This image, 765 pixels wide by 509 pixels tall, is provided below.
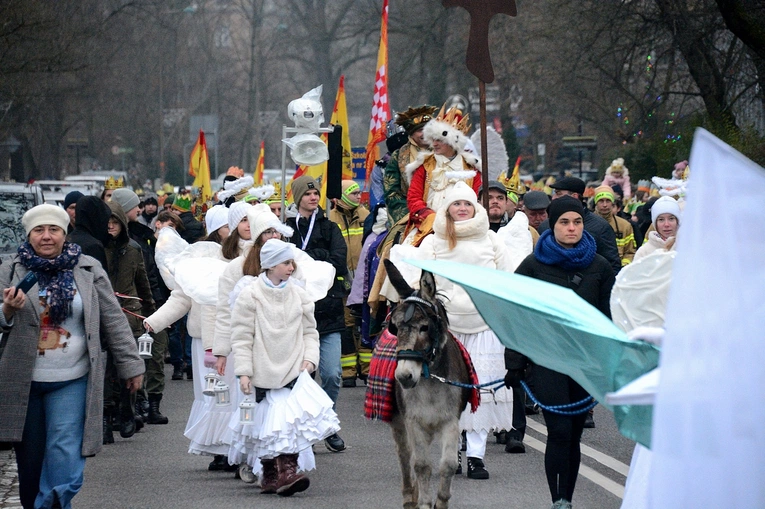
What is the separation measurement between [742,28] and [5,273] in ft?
39.1

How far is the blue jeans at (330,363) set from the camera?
33.7ft

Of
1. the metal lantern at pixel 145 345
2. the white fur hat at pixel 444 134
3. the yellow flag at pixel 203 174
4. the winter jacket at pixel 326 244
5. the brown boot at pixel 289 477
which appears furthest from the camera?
the yellow flag at pixel 203 174

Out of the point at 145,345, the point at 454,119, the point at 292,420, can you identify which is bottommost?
the point at 292,420

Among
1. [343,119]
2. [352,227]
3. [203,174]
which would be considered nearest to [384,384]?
[352,227]

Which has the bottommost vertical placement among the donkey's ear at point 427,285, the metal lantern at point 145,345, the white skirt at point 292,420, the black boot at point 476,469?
the black boot at point 476,469

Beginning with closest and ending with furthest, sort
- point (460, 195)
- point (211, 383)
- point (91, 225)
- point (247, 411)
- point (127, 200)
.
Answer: point (247, 411) → point (460, 195) → point (211, 383) → point (91, 225) → point (127, 200)

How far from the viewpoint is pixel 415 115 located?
1137 cm

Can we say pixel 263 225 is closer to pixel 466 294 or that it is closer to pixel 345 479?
pixel 466 294

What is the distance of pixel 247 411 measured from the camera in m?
8.33

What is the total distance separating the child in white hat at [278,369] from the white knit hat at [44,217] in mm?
1697

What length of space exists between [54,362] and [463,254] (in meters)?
3.09

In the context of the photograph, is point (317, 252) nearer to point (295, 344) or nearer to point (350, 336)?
point (295, 344)

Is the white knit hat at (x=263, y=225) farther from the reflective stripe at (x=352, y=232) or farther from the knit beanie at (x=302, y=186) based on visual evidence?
the reflective stripe at (x=352, y=232)

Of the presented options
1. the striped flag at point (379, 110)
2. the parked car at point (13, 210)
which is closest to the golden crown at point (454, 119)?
the striped flag at point (379, 110)
